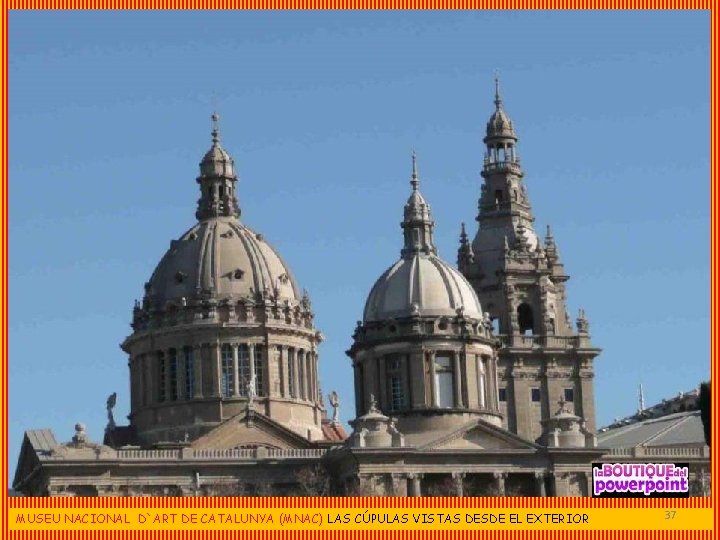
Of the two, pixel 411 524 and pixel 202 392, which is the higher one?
pixel 202 392

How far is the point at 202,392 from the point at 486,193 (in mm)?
33863

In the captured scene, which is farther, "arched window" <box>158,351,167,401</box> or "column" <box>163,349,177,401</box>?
"arched window" <box>158,351,167,401</box>

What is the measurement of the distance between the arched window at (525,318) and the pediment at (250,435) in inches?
1166

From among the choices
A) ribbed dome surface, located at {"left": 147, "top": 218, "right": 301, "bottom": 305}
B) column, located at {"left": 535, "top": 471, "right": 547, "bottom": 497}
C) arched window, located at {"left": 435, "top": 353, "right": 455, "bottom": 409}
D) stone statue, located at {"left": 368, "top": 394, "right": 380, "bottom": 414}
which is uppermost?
ribbed dome surface, located at {"left": 147, "top": 218, "right": 301, "bottom": 305}

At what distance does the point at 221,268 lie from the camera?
174 m

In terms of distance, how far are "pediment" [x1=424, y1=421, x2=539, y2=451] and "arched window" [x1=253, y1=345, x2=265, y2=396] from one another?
1681 centimetres

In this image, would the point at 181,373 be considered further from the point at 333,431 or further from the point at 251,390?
the point at 333,431

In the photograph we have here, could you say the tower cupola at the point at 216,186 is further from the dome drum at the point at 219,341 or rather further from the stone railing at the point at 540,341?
the stone railing at the point at 540,341

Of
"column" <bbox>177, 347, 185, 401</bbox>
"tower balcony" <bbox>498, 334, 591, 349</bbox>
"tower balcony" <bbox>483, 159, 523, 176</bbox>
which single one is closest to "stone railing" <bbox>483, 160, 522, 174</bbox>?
"tower balcony" <bbox>483, 159, 523, 176</bbox>

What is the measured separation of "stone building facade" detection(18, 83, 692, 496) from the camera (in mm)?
158000

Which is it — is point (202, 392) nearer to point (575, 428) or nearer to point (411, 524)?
point (575, 428)

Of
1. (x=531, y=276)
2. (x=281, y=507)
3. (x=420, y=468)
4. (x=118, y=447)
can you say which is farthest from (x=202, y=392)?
(x=281, y=507)

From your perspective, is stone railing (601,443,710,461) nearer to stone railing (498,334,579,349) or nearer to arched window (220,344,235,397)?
stone railing (498,334,579,349)

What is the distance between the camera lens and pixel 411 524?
3708 inches
